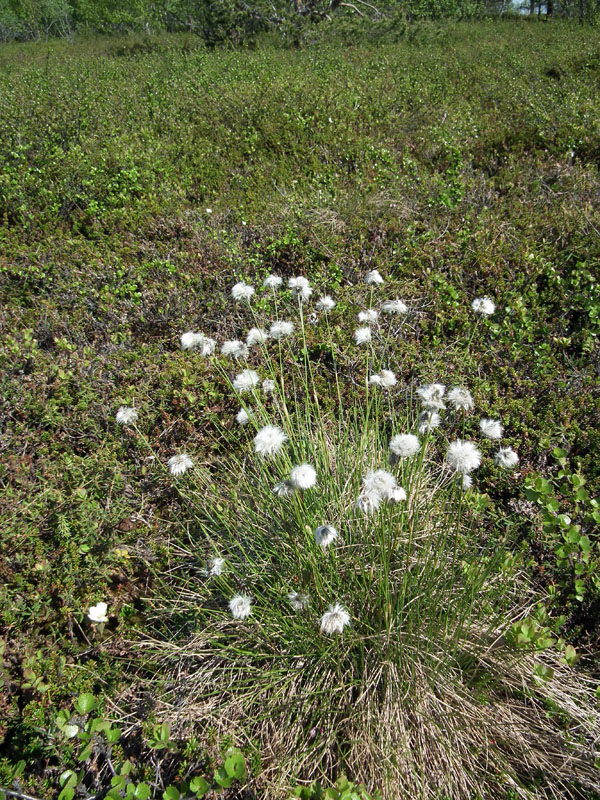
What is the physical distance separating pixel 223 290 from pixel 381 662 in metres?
3.34

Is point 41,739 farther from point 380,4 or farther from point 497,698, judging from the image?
point 380,4

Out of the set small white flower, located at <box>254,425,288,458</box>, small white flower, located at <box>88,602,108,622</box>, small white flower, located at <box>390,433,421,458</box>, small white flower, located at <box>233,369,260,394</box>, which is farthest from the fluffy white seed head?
small white flower, located at <box>88,602,108,622</box>

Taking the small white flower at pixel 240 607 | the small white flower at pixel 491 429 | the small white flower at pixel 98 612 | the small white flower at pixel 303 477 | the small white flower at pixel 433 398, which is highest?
the small white flower at pixel 433 398

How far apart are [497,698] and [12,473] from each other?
2.75 metres

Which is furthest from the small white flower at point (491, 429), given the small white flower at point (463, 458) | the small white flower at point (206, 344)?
the small white flower at point (206, 344)

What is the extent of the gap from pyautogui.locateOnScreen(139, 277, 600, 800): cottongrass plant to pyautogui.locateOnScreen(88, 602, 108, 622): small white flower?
0.85 ft

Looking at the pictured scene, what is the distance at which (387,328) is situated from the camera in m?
4.12

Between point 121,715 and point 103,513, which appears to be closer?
point 121,715

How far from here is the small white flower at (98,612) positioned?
2.48m

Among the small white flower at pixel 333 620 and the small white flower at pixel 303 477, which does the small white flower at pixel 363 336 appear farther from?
the small white flower at pixel 333 620

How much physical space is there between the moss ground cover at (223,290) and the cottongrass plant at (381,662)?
0.70ft

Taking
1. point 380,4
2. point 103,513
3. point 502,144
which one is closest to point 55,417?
point 103,513

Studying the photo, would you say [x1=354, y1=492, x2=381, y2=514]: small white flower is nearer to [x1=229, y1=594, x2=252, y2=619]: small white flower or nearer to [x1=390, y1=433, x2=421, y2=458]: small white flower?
[x1=390, y1=433, x2=421, y2=458]: small white flower

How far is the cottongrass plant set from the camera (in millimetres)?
1961
